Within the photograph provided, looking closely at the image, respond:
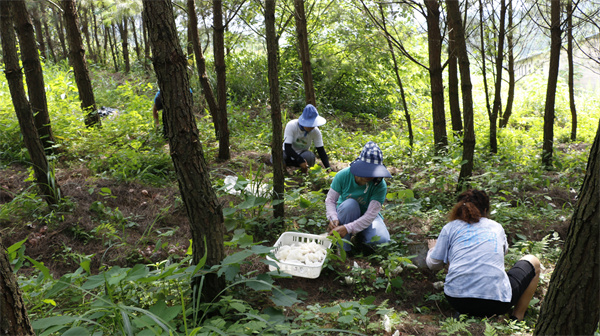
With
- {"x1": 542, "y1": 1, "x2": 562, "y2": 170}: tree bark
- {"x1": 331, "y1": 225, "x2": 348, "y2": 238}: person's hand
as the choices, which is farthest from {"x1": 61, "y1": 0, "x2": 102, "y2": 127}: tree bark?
{"x1": 542, "y1": 1, "x2": 562, "y2": 170}: tree bark

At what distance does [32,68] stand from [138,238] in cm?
262

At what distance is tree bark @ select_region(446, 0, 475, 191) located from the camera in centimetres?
396

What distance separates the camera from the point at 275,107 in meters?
3.09

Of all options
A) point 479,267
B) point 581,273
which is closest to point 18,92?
point 479,267

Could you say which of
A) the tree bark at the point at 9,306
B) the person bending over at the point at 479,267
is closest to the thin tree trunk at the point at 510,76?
the person bending over at the point at 479,267

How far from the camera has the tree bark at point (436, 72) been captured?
5.53m

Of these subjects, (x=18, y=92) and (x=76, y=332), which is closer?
(x=76, y=332)

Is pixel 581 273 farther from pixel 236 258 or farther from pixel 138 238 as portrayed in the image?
pixel 138 238

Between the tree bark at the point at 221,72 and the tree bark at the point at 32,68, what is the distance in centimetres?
200

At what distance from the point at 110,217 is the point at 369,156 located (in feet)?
7.94

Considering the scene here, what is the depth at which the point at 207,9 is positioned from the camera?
7.49 meters

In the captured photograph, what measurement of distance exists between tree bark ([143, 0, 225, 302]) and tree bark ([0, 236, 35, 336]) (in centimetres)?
85

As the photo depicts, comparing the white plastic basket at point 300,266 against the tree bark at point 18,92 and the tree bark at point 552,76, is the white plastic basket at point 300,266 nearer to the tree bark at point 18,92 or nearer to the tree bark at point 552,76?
the tree bark at point 18,92

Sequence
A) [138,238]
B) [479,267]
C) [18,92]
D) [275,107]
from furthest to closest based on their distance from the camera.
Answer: [138,238] < [18,92] < [275,107] < [479,267]
